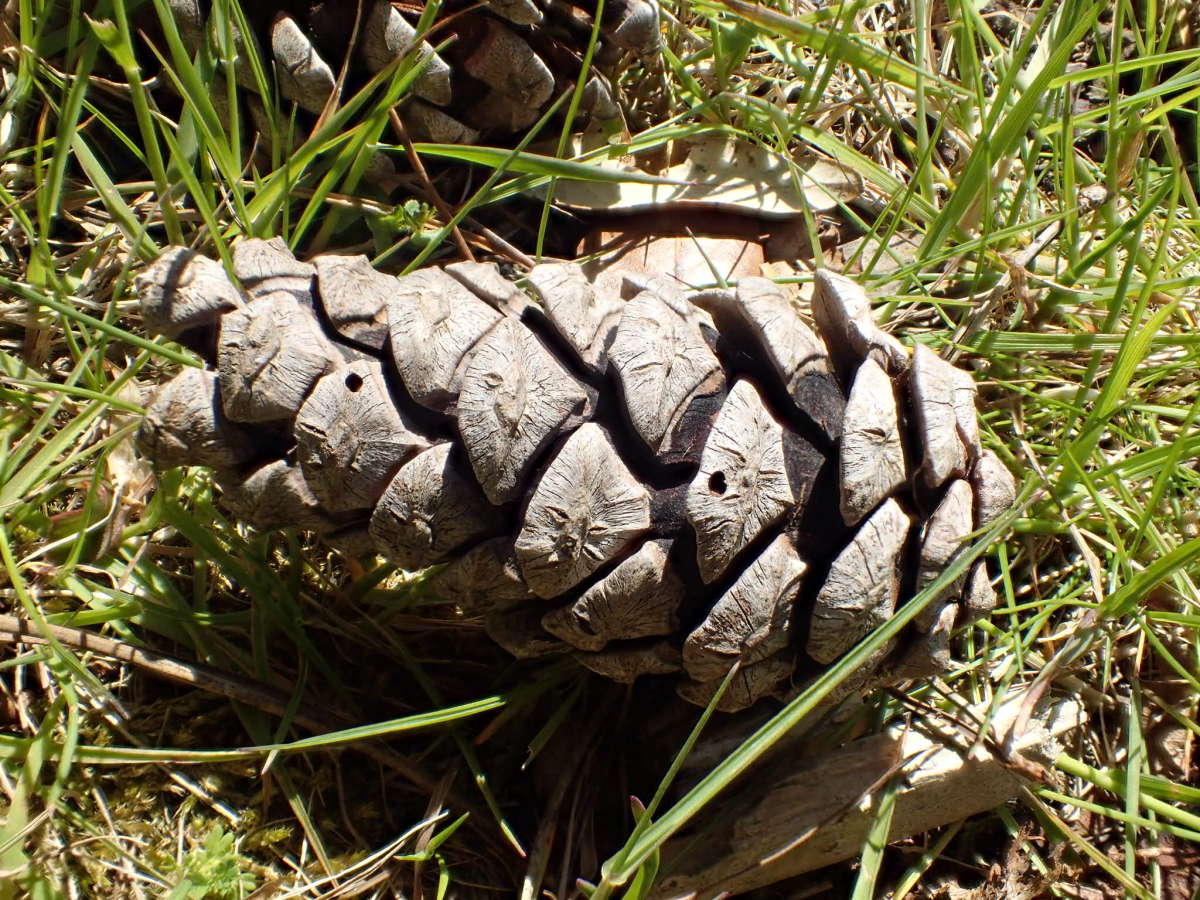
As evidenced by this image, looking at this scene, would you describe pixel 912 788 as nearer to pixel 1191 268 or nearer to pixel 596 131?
pixel 1191 268

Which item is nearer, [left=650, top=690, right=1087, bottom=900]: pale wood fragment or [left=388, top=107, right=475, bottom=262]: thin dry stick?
[left=650, top=690, right=1087, bottom=900]: pale wood fragment

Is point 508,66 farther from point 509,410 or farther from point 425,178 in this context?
point 509,410

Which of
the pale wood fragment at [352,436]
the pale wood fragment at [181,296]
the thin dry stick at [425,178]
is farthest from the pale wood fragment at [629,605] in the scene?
the thin dry stick at [425,178]

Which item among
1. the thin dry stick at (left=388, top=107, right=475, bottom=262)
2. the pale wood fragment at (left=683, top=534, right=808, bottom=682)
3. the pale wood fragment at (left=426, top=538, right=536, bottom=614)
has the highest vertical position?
the thin dry stick at (left=388, top=107, right=475, bottom=262)

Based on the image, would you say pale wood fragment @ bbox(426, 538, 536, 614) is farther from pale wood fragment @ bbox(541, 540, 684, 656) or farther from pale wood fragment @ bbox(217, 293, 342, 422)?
pale wood fragment @ bbox(217, 293, 342, 422)

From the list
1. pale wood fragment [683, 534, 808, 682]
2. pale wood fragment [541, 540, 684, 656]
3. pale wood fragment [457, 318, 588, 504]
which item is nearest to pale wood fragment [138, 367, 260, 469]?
pale wood fragment [457, 318, 588, 504]

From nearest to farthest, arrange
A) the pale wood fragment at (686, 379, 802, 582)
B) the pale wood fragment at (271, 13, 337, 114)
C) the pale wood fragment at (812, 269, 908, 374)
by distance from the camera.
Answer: the pale wood fragment at (686, 379, 802, 582)
the pale wood fragment at (812, 269, 908, 374)
the pale wood fragment at (271, 13, 337, 114)

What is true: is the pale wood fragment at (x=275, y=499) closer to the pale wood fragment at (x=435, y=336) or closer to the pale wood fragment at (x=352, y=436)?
the pale wood fragment at (x=352, y=436)
